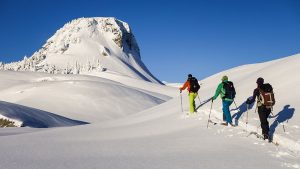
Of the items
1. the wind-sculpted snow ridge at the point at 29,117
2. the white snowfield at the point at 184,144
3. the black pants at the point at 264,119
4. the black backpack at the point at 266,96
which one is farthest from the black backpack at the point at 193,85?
the wind-sculpted snow ridge at the point at 29,117

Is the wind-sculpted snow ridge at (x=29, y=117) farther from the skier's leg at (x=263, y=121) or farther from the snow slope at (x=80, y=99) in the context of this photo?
the skier's leg at (x=263, y=121)

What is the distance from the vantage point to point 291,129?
1373 centimetres

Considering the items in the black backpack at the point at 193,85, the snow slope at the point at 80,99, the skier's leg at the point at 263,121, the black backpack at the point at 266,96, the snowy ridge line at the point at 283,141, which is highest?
the snow slope at the point at 80,99

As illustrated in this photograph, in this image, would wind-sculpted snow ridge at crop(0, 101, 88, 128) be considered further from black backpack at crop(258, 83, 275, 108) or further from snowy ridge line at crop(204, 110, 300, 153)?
black backpack at crop(258, 83, 275, 108)

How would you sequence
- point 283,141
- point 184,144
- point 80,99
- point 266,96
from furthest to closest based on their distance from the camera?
point 80,99
point 266,96
point 283,141
point 184,144

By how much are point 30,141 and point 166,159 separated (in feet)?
18.4

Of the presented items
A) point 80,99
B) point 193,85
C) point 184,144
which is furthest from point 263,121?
point 80,99

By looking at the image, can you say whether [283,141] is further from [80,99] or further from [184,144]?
[80,99]

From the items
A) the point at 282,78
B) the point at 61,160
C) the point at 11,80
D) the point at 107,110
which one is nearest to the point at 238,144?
the point at 61,160

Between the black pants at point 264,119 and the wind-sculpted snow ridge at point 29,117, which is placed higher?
the wind-sculpted snow ridge at point 29,117

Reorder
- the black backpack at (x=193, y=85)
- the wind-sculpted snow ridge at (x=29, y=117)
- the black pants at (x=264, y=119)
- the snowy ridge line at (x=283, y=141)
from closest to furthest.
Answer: the snowy ridge line at (x=283, y=141)
the black pants at (x=264, y=119)
the black backpack at (x=193, y=85)
the wind-sculpted snow ridge at (x=29, y=117)

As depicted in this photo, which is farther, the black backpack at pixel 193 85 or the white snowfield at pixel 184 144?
the black backpack at pixel 193 85

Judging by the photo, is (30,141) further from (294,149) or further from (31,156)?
(294,149)

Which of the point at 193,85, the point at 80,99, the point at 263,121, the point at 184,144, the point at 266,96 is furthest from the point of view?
the point at 80,99
